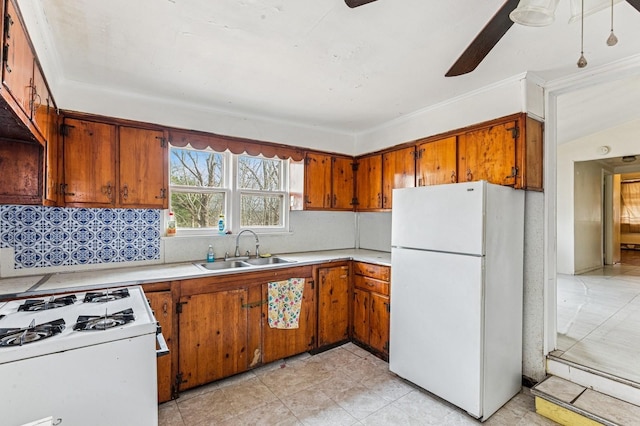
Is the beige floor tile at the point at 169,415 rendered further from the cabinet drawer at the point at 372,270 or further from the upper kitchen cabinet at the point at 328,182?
the upper kitchen cabinet at the point at 328,182

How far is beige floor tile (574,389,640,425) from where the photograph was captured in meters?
1.91

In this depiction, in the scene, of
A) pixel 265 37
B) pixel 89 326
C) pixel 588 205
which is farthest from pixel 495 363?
pixel 588 205

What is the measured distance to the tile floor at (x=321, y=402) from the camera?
211 cm

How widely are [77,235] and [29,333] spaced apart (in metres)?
1.51

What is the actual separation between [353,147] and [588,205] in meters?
5.07

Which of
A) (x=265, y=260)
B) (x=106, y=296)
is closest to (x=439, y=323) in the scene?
(x=265, y=260)

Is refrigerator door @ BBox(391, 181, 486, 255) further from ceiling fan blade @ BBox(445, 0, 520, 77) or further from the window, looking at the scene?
the window

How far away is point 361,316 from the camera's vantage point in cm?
324

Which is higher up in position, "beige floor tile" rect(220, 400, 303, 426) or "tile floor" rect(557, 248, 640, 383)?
"tile floor" rect(557, 248, 640, 383)

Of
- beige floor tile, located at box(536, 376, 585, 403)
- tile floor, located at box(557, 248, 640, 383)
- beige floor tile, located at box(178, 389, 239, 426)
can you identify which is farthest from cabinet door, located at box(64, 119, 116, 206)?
tile floor, located at box(557, 248, 640, 383)

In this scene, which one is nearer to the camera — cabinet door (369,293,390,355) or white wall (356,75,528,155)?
white wall (356,75,528,155)

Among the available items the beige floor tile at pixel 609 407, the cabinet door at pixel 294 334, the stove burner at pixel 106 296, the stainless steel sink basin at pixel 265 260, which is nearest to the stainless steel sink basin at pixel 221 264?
the stainless steel sink basin at pixel 265 260

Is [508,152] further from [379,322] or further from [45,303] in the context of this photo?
[45,303]

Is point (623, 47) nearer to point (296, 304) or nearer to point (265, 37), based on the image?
point (265, 37)
